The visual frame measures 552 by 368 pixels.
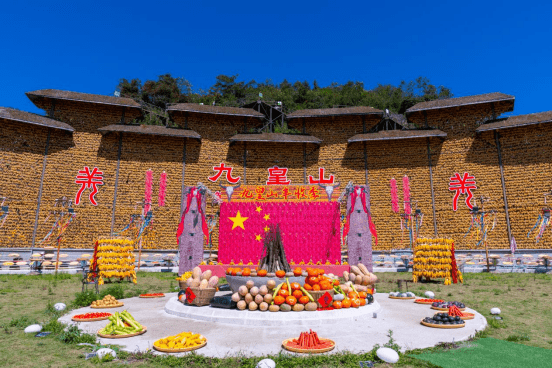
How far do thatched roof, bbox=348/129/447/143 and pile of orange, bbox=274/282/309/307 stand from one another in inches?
687

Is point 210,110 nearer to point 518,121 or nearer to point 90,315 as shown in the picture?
point 90,315

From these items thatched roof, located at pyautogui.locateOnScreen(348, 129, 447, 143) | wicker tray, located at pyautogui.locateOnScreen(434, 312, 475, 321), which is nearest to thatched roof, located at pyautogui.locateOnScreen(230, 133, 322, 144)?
thatched roof, located at pyautogui.locateOnScreen(348, 129, 447, 143)

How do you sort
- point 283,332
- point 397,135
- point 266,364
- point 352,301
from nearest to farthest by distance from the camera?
point 266,364 → point 283,332 → point 352,301 → point 397,135

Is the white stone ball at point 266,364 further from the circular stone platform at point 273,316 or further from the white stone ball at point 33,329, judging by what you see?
the white stone ball at point 33,329

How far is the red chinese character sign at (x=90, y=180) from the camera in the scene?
21203mm

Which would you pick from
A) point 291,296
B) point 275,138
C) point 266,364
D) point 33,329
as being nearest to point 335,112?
point 275,138

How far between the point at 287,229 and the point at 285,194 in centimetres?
169

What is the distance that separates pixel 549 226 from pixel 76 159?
96.6 feet

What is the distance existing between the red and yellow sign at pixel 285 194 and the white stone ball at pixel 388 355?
11474 mm

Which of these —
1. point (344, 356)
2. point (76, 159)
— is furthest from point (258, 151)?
point (344, 356)

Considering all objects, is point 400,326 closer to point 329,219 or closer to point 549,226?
point 329,219

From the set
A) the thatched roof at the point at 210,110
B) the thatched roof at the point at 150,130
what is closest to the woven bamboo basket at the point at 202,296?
the thatched roof at the point at 150,130

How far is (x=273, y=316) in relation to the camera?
256 inches

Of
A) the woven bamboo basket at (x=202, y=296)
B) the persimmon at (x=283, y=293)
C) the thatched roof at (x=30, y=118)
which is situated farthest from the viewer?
the thatched roof at (x=30, y=118)
